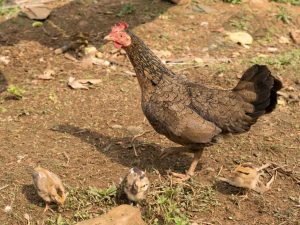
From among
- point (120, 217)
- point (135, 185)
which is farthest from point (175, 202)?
point (120, 217)

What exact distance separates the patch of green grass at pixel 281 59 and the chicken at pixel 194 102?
276 cm

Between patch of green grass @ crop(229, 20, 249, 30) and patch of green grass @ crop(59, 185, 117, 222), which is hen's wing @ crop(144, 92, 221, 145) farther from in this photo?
patch of green grass @ crop(229, 20, 249, 30)

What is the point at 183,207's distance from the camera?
450cm

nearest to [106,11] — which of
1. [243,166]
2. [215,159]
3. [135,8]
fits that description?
[135,8]

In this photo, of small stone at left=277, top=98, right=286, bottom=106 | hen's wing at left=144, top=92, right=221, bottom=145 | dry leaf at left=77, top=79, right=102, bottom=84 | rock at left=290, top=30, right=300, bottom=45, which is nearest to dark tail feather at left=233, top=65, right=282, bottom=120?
hen's wing at left=144, top=92, right=221, bottom=145

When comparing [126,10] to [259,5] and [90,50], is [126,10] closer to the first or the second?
[90,50]

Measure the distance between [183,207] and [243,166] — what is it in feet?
2.31

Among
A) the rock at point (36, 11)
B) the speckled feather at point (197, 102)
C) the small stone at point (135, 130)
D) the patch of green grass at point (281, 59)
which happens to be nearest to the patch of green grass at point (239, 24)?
the patch of green grass at point (281, 59)

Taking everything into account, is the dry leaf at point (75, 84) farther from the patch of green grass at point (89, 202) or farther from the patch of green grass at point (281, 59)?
the patch of green grass at point (281, 59)

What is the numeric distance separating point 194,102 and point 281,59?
10.4 ft

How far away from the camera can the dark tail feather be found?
174 inches

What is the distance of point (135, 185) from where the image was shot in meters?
4.23

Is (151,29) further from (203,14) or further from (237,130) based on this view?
(237,130)

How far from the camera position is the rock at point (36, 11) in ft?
27.4
